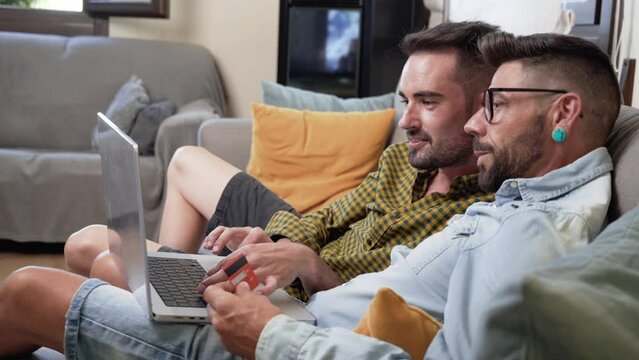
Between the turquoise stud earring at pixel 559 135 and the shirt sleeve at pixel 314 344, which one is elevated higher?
the turquoise stud earring at pixel 559 135

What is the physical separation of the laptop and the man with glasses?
0.03m

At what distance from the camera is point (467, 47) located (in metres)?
1.90

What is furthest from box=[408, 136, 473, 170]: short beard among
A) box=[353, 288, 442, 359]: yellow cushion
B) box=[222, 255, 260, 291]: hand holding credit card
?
box=[353, 288, 442, 359]: yellow cushion

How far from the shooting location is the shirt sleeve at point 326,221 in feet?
6.61

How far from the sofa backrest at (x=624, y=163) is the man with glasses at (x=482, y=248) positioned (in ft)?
0.08

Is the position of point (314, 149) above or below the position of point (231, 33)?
below

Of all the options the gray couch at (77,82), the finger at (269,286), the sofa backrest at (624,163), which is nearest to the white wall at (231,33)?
the gray couch at (77,82)

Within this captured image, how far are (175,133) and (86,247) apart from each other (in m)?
1.83

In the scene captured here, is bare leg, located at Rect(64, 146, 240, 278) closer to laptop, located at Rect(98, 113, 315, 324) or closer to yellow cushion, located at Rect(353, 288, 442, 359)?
laptop, located at Rect(98, 113, 315, 324)

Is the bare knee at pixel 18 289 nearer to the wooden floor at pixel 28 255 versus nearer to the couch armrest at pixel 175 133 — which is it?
the wooden floor at pixel 28 255

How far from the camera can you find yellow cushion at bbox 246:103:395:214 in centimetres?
286

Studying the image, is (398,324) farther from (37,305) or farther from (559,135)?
(37,305)

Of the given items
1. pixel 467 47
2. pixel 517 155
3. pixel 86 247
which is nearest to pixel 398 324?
pixel 517 155

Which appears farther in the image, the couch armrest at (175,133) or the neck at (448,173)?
the couch armrest at (175,133)
